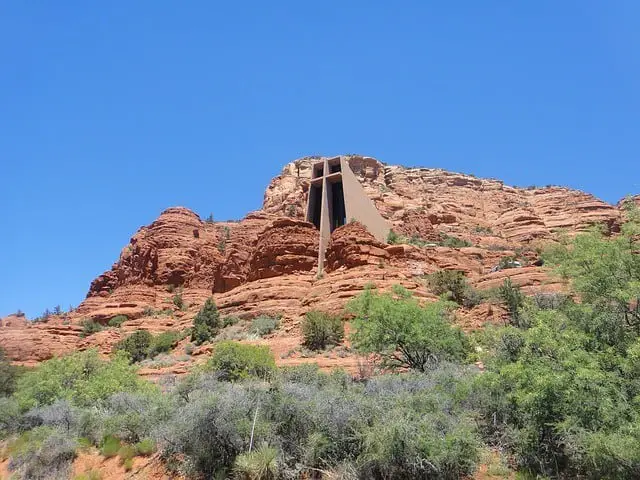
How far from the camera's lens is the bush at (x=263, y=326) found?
2697cm

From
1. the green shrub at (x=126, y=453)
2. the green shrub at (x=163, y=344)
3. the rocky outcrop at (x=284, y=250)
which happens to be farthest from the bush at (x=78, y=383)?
the rocky outcrop at (x=284, y=250)

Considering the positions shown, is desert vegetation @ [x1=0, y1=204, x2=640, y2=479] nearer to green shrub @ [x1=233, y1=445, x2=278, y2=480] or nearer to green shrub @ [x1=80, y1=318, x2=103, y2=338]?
green shrub @ [x1=233, y1=445, x2=278, y2=480]

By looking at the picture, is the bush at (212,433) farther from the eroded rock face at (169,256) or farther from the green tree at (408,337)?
the eroded rock face at (169,256)

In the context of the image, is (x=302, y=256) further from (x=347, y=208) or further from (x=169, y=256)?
(x=169, y=256)

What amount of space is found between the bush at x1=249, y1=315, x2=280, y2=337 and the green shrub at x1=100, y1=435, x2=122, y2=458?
14100mm

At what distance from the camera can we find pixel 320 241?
35875 millimetres

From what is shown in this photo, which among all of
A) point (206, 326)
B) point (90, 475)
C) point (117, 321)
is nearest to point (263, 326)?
point (206, 326)

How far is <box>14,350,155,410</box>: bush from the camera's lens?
16.6 metres

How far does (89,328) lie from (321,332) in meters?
27.4

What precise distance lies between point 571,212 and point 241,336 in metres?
60.8

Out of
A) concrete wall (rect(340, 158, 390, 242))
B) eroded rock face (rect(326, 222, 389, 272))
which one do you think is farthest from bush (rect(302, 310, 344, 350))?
concrete wall (rect(340, 158, 390, 242))

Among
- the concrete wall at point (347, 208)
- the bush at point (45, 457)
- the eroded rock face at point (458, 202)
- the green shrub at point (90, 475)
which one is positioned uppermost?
the eroded rock face at point (458, 202)

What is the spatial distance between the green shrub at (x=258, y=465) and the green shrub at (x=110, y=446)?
4.65 meters

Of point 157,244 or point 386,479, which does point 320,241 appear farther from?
point 157,244
